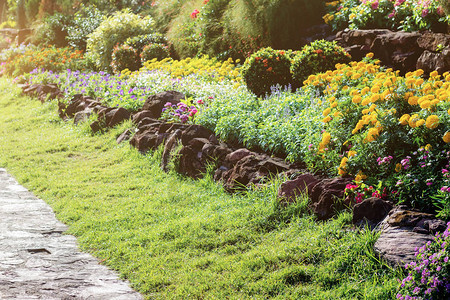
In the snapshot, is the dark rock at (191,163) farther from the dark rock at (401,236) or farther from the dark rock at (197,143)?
the dark rock at (401,236)

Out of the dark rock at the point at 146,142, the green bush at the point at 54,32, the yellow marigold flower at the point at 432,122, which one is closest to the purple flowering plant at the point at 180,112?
the dark rock at the point at 146,142

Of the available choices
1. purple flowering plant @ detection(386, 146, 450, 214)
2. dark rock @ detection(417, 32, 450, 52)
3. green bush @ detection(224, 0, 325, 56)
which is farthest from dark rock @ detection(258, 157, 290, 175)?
green bush @ detection(224, 0, 325, 56)

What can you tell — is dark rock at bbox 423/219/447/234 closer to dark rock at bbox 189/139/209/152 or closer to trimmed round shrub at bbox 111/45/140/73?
dark rock at bbox 189/139/209/152

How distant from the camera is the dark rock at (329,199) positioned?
15.1 ft

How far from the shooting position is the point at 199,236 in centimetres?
483

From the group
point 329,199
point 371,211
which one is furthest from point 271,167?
point 371,211

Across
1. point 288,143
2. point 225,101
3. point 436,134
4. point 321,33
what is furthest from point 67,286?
point 321,33

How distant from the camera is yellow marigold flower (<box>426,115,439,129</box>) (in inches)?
167

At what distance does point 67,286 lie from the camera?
13.6 feet

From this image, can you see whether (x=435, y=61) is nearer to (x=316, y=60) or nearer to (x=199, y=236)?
(x=316, y=60)

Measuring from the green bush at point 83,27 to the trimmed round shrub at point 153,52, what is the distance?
4766 mm

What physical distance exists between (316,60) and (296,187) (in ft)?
12.6

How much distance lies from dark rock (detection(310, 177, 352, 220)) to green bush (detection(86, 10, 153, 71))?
34.4ft

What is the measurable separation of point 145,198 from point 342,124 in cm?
235
